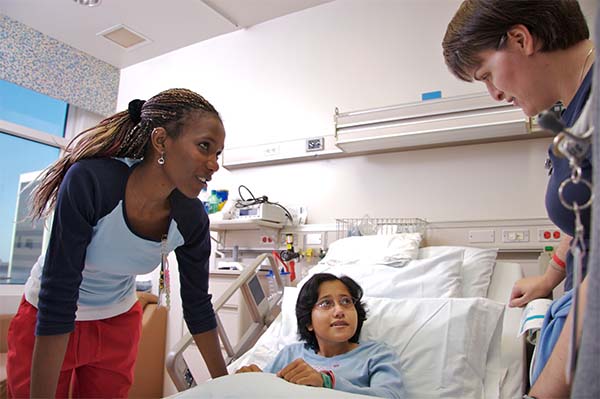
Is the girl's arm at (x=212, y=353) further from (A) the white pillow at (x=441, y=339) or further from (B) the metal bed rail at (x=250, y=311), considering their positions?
(A) the white pillow at (x=441, y=339)

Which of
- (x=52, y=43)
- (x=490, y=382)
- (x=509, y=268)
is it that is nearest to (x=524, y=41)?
(x=490, y=382)

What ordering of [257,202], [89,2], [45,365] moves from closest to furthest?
[45,365] < [257,202] < [89,2]

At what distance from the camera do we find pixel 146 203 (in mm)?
1315

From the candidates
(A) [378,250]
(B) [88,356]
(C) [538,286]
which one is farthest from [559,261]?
(B) [88,356]

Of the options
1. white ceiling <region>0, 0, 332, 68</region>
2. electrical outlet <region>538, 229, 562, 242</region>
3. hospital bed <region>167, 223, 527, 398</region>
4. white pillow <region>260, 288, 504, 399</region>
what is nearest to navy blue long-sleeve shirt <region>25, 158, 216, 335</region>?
hospital bed <region>167, 223, 527, 398</region>

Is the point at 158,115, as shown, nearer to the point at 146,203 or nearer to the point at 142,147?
the point at 142,147

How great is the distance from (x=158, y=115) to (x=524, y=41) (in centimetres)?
105

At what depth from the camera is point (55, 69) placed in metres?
3.90

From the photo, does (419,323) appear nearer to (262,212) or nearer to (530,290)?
(530,290)

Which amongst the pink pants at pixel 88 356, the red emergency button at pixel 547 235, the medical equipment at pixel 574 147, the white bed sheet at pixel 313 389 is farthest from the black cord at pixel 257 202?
the medical equipment at pixel 574 147

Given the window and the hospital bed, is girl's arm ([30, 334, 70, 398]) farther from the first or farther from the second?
the window

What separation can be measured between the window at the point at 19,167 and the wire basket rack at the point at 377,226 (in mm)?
2655

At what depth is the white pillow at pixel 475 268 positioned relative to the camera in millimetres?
2109

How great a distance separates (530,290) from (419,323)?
0.59 metres
